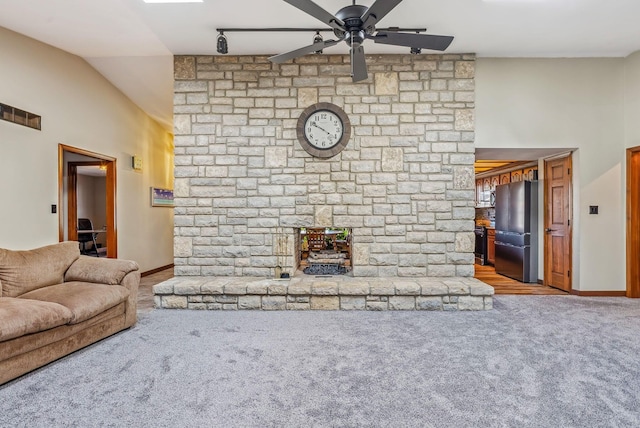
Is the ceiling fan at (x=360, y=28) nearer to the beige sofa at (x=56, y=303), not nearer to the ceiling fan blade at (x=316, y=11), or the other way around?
the ceiling fan blade at (x=316, y=11)

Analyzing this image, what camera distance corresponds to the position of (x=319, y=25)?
10.7 ft

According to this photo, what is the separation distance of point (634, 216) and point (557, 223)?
79 centimetres

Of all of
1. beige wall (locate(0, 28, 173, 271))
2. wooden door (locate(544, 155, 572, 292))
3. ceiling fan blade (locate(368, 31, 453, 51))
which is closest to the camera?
ceiling fan blade (locate(368, 31, 453, 51))

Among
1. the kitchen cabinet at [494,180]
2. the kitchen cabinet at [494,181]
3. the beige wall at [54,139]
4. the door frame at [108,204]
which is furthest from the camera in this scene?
the kitchen cabinet at [494,181]

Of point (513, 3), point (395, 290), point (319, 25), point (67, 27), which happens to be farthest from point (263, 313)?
point (513, 3)

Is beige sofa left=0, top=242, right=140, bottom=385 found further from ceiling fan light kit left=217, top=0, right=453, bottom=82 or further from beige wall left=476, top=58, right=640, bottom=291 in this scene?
beige wall left=476, top=58, right=640, bottom=291

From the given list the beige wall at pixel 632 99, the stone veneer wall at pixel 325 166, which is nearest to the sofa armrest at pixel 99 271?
the stone veneer wall at pixel 325 166

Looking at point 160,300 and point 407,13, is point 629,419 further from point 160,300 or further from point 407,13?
point 160,300

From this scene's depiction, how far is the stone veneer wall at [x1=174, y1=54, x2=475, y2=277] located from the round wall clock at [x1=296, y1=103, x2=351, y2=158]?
83 millimetres

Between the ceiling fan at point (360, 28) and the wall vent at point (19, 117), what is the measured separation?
3.14 meters

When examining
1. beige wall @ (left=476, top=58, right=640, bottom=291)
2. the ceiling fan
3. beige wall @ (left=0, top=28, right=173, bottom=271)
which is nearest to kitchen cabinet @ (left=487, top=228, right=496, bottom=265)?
beige wall @ (left=476, top=58, right=640, bottom=291)

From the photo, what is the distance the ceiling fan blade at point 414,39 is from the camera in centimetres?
233

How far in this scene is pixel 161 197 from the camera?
5.98 metres

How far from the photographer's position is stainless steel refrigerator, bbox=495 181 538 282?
4945 millimetres
